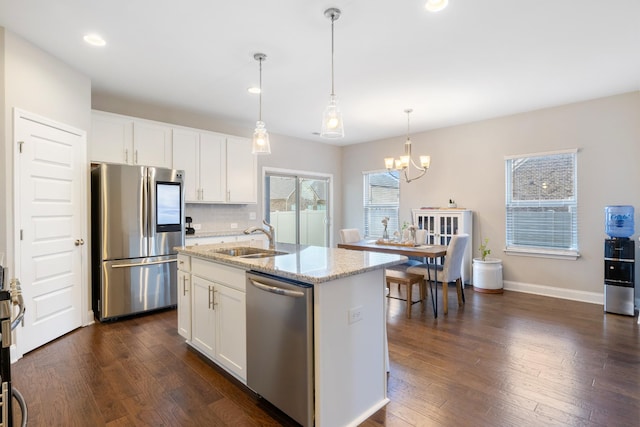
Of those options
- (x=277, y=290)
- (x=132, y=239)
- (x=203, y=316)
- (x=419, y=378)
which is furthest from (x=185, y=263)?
(x=419, y=378)

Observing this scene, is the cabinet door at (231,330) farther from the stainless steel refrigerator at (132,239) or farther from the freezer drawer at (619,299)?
the freezer drawer at (619,299)

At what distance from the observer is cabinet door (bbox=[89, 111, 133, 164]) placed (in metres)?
3.80

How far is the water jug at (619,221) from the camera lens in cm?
387

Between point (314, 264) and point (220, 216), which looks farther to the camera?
point (220, 216)

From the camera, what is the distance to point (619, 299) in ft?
12.6

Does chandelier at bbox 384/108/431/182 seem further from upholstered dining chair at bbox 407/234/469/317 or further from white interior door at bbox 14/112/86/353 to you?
white interior door at bbox 14/112/86/353

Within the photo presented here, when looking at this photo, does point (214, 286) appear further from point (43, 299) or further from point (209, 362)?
point (43, 299)

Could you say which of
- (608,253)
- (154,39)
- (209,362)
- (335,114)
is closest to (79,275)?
(209,362)

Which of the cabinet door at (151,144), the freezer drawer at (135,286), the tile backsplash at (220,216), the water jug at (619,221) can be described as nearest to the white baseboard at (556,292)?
the water jug at (619,221)

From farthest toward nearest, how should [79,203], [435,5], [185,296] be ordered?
[79,203], [185,296], [435,5]

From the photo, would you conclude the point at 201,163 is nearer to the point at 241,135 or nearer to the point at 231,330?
the point at 241,135

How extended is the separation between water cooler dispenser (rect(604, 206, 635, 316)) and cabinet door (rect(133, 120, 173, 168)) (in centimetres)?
555

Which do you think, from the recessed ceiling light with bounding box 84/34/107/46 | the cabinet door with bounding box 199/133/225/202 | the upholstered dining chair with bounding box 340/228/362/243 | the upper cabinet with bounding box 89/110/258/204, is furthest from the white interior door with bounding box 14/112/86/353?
the upholstered dining chair with bounding box 340/228/362/243

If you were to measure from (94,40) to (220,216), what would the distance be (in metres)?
2.94
